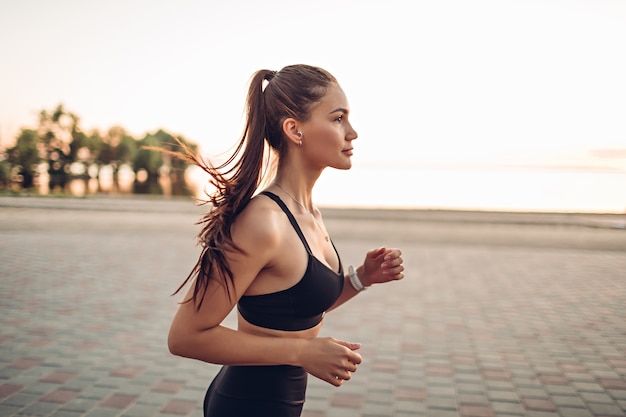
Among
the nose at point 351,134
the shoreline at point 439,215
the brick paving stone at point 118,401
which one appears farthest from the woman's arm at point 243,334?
the shoreline at point 439,215

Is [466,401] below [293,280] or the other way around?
below

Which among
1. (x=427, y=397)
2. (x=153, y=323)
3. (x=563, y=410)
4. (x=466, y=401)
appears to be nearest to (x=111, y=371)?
(x=153, y=323)

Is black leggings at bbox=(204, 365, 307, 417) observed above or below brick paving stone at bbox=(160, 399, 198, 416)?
above

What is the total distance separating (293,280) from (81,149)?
69250mm

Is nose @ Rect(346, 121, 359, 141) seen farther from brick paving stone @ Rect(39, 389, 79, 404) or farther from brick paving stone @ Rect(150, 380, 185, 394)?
brick paving stone @ Rect(39, 389, 79, 404)

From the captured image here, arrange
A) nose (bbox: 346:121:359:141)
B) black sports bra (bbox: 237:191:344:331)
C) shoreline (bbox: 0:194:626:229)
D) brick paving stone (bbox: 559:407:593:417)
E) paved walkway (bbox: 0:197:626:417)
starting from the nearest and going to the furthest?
black sports bra (bbox: 237:191:344:331) → nose (bbox: 346:121:359:141) → brick paving stone (bbox: 559:407:593:417) → paved walkway (bbox: 0:197:626:417) → shoreline (bbox: 0:194:626:229)

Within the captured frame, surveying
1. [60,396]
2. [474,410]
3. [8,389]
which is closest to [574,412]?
[474,410]

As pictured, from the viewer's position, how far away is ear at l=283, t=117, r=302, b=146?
67.7 inches

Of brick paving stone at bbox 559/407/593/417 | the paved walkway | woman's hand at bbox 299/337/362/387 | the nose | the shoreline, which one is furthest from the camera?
the shoreline

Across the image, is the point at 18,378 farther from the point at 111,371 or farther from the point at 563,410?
the point at 563,410

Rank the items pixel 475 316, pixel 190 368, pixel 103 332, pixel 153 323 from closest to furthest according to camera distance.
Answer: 1. pixel 190 368
2. pixel 103 332
3. pixel 153 323
4. pixel 475 316

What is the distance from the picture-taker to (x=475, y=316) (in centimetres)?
683

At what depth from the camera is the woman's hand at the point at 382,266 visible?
6.95ft

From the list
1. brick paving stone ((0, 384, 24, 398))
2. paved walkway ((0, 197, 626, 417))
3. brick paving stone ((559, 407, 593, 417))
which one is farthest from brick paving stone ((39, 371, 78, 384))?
brick paving stone ((559, 407, 593, 417))
